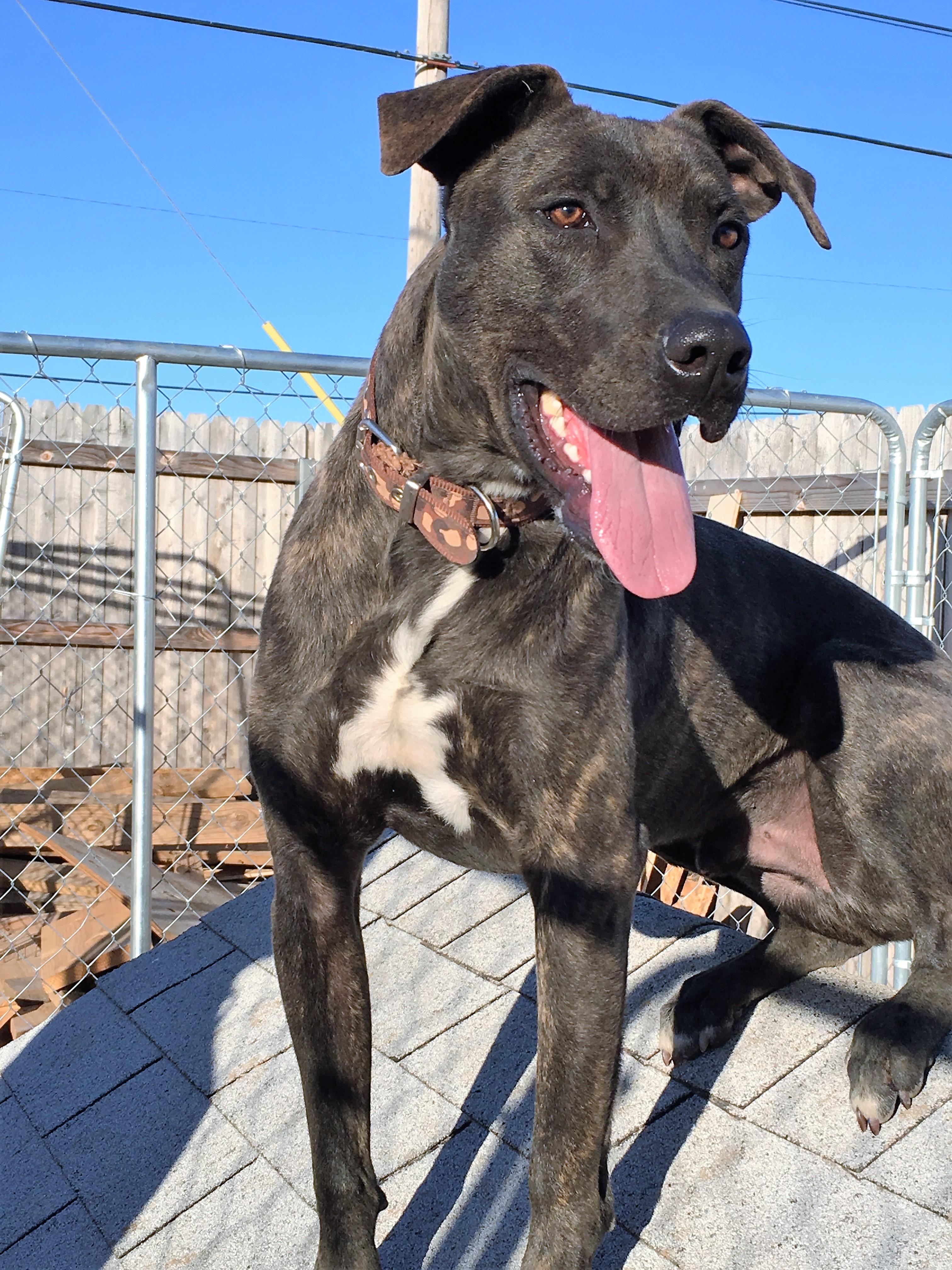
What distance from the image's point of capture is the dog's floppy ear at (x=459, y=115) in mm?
1923

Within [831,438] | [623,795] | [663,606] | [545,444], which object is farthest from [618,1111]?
[831,438]

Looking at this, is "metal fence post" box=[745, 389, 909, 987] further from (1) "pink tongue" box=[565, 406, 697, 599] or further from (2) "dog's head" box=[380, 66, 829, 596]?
(1) "pink tongue" box=[565, 406, 697, 599]

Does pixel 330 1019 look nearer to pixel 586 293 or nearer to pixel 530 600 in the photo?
pixel 530 600

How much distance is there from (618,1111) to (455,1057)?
453mm

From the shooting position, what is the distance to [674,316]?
5.82 feet

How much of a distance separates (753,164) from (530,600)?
44.2 inches

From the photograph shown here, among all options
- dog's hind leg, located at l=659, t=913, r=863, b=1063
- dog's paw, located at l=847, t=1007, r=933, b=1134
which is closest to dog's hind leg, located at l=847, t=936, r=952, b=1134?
dog's paw, located at l=847, t=1007, r=933, b=1134

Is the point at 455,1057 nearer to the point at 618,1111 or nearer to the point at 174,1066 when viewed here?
the point at 618,1111

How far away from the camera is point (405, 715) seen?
6.91ft

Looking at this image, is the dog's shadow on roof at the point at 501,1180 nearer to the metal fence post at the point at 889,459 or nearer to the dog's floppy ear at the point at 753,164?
the dog's floppy ear at the point at 753,164

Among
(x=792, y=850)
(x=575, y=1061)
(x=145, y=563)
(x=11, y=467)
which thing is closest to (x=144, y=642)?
(x=145, y=563)

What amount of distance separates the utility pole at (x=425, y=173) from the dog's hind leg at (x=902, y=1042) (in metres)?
4.51

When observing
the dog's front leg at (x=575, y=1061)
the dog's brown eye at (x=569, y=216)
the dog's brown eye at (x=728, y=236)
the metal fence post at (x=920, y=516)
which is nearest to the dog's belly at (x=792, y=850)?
the dog's front leg at (x=575, y=1061)

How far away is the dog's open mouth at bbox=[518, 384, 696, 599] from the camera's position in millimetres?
1851
